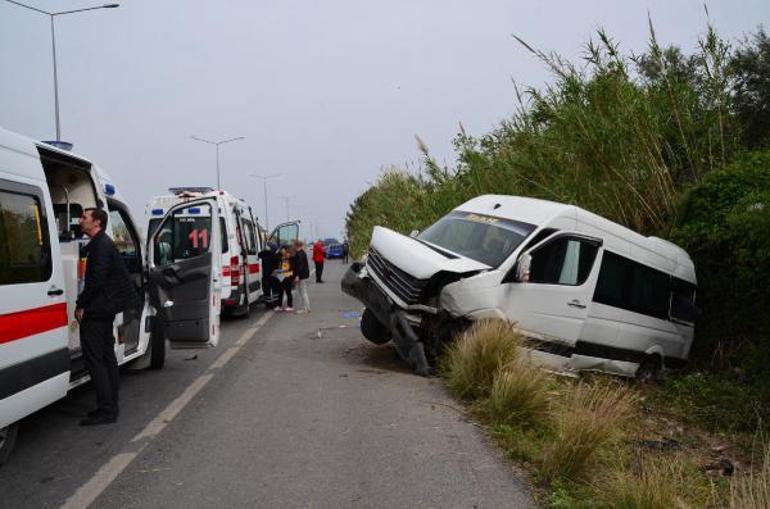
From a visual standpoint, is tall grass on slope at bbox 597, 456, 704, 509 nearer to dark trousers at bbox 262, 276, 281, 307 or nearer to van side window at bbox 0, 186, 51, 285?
van side window at bbox 0, 186, 51, 285

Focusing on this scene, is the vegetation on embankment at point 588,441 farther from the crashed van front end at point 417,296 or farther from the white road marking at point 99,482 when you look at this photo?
the white road marking at point 99,482

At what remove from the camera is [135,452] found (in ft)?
17.7

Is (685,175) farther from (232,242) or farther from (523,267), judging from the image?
(232,242)

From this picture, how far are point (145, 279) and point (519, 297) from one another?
14.6ft

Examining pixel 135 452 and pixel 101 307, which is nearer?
pixel 135 452

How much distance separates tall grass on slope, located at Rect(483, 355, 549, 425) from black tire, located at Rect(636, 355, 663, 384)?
167 inches

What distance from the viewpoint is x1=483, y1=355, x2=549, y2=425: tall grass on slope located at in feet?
20.5

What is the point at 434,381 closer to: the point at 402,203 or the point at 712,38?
the point at 712,38

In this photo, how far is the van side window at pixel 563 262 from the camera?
341 inches

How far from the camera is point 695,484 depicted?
471 cm

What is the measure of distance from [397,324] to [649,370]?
4258 mm

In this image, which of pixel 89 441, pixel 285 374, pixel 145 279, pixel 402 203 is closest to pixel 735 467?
pixel 285 374

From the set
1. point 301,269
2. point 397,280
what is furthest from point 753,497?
point 301,269

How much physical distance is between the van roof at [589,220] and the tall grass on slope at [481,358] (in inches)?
75.2
